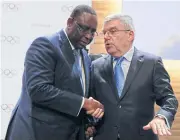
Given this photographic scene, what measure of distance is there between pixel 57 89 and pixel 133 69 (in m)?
0.48

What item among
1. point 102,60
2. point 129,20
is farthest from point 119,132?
point 129,20

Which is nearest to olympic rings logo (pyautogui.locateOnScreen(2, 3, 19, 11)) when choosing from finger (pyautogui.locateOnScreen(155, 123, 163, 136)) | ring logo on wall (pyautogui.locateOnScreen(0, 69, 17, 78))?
ring logo on wall (pyautogui.locateOnScreen(0, 69, 17, 78))

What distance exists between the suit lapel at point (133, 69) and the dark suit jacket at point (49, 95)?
0.23 m

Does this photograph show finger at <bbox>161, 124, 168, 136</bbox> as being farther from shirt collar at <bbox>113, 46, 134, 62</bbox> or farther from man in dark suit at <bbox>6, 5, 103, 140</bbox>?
shirt collar at <bbox>113, 46, 134, 62</bbox>

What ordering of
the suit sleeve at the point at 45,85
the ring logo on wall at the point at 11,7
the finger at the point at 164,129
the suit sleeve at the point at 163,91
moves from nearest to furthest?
the finger at the point at 164,129
the suit sleeve at the point at 45,85
the suit sleeve at the point at 163,91
the ring logo on wall at the point at 11,7

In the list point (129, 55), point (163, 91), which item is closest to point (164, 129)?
point (163, 91)

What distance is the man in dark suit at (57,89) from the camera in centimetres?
163

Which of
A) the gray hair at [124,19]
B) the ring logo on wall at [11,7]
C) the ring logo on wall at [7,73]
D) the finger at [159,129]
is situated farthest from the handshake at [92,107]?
the ring logo on wall at [11,7]

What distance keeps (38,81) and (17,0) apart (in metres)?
1.71

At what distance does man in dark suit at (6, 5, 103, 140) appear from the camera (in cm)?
163

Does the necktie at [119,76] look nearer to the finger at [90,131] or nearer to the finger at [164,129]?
the finger at [90,131]

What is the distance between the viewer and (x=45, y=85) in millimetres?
1616

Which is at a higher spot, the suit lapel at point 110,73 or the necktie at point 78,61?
the necktie at point 78,61

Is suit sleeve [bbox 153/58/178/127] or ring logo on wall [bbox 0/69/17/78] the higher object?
suit sleeve [bbox 153/58/178/127]
